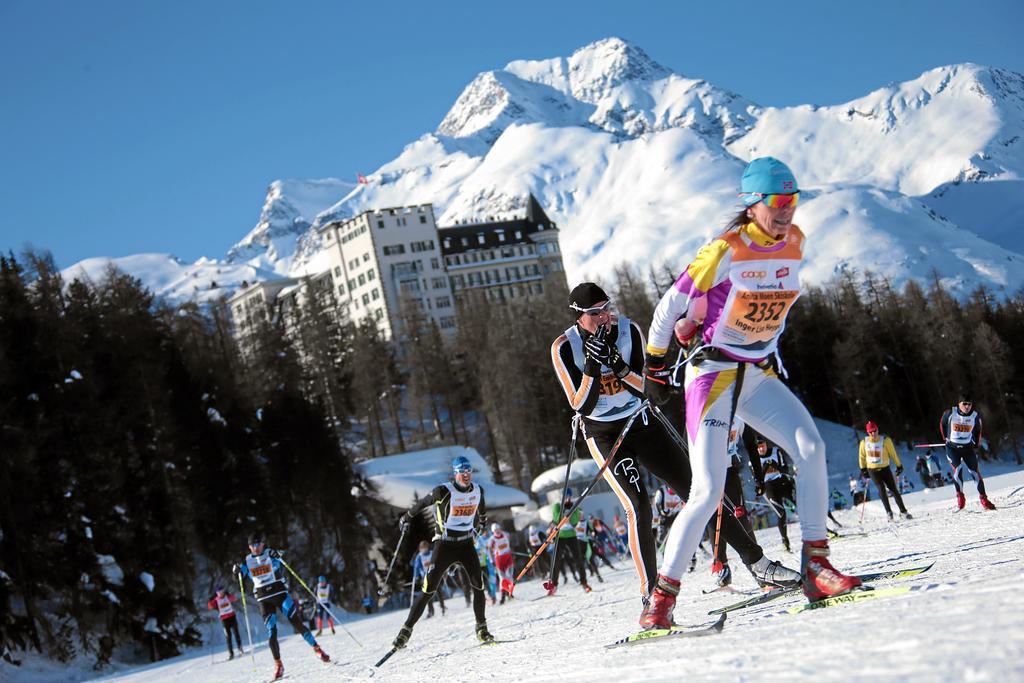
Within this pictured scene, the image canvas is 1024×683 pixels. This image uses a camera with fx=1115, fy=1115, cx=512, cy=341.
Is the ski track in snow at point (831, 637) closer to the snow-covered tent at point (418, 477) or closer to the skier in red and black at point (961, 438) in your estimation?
the skier in red and black at point (961, 438)

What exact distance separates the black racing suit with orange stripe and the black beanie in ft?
0.76

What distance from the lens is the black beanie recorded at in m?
8.70

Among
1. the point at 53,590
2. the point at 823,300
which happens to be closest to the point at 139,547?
the point at 53,590

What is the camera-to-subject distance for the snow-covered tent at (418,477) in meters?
59.2

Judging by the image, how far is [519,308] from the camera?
10369cm

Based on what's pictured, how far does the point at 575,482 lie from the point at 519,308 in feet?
154

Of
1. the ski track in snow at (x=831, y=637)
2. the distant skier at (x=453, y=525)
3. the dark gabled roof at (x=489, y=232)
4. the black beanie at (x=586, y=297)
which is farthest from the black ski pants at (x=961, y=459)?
the dark gabled roof at (x=489, y=232)

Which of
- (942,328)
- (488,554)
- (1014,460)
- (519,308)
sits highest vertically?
(519,308)

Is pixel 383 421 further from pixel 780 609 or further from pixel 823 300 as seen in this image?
pixel 780 609

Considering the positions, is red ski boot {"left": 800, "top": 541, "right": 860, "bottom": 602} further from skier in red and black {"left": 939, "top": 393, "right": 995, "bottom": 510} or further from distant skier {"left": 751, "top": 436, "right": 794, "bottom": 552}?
distant skier {"left": 751, "top": 436, "right": 794, "bottom": 552}

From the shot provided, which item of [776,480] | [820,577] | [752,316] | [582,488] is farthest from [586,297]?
[582,488]

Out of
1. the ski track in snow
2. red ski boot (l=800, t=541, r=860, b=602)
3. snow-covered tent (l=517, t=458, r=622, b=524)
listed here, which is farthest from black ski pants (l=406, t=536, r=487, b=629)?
snow-covered tent (l=517, t=458, r=622, b=524)

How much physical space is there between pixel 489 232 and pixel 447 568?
430 feet

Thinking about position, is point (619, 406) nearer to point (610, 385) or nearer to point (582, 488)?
point (610, 385)
